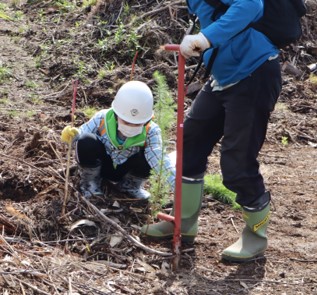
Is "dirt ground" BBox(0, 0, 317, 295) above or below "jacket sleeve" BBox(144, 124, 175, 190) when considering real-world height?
below

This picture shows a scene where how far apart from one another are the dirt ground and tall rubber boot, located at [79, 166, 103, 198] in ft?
0.37

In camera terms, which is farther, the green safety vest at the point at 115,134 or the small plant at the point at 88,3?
the small plant at the point at 88,3

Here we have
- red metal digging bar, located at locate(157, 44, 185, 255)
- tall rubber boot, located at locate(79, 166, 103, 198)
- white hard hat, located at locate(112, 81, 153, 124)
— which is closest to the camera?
red metal digging bar, located at locate(157, 44, 185, 255)

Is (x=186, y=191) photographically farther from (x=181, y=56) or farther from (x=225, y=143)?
(x=181, y=56)

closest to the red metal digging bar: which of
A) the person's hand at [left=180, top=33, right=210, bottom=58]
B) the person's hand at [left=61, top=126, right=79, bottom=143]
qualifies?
the person's hand at [left=180, top=33, right=210, bottom=58]

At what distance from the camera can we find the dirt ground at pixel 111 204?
371 cm

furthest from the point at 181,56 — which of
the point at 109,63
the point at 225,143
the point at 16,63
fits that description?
the point at 16,63

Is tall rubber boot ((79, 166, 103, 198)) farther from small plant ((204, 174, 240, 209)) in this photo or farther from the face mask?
Answer: small plant ((204, 174, 240, 209))

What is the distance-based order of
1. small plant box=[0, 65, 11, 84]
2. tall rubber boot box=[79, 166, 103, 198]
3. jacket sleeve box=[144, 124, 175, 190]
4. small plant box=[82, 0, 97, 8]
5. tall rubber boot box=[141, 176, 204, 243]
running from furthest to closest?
small plant box=[82, 0, 97, 8], small plant box=[0, 65, 11, 84], tall rubber boot box=[79, 166, 103, 198], jacket sleeve box=[144, 124, 175, 190], tall rubber boot box=[141, 176, 204, 243]

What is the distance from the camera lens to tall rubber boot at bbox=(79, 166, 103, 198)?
14.9 feet

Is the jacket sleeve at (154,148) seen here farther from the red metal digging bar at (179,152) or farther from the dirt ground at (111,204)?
the red metal digging bar at (179,152)

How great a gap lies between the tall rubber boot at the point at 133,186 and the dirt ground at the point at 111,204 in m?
0.08

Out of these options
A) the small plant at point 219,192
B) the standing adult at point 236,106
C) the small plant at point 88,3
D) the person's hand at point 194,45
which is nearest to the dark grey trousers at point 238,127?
the standing adult at point 236,106

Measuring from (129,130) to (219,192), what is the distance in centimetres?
85
